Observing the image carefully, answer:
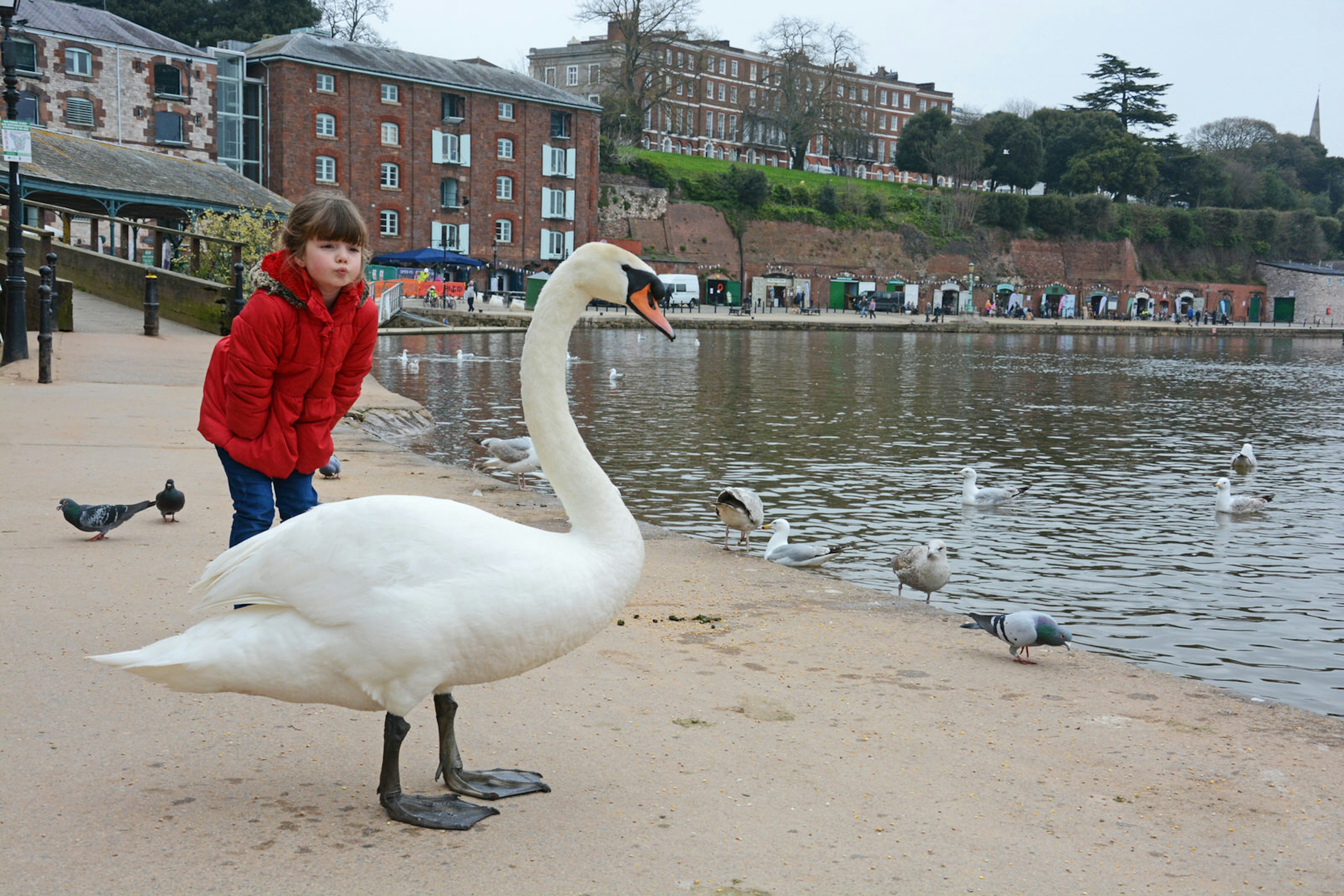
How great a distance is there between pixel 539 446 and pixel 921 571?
4813 millimetres

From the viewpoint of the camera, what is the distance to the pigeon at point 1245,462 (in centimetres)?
1495

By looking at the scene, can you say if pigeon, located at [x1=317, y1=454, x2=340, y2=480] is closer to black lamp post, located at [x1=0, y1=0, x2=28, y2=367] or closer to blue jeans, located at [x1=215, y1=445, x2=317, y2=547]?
blue jeans, located at [x1=215, y1=445, x2=317, y2=547]

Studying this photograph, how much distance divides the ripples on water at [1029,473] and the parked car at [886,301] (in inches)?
1913

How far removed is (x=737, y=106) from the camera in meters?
111

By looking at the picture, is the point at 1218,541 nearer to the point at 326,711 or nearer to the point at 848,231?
the point at 326,711

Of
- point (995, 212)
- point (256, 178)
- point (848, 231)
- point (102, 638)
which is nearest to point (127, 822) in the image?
point (102, 638)

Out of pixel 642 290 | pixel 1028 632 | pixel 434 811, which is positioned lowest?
pixel 1028 632

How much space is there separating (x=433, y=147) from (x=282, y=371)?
59.9 meters

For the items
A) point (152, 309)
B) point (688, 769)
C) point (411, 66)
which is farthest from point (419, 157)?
point (688, 769)

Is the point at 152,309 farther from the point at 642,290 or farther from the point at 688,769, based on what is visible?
the point at 688,769

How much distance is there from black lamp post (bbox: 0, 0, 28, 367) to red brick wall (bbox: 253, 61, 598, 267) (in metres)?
41.7

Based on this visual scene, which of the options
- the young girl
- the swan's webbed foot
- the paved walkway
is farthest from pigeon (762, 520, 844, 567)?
the swan's webbed foot

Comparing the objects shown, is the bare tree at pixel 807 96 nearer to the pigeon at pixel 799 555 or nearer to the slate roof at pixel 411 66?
the slate roof at pixel 411 66

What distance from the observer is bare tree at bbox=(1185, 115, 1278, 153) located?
12744cm
